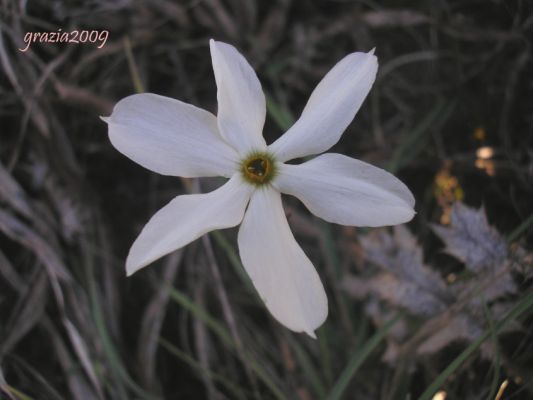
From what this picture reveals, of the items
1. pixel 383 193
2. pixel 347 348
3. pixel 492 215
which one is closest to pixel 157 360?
pixel 347 348

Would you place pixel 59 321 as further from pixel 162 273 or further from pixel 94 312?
pixel 162 273

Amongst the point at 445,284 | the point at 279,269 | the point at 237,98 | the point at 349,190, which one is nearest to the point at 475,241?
the point at 445,284

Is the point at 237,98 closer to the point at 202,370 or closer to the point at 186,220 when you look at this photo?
the point at 186,220

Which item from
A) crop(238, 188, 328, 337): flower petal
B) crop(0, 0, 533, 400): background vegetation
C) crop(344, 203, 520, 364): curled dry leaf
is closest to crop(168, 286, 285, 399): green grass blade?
crop(0, 0, 533, 400): background vegetation

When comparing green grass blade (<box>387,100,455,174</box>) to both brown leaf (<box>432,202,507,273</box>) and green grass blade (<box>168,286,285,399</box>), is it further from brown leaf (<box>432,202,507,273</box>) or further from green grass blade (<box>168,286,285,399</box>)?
green grass blade (<box>168,286,285,399</box>)

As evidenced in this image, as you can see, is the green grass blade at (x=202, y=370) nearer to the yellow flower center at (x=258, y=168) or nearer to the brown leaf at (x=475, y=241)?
the yellow flower center at (x=258, y=168)

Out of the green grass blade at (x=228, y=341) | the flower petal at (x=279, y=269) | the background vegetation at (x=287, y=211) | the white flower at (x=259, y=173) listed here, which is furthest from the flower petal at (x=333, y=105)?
the green grass blade at (x=228, y=341)

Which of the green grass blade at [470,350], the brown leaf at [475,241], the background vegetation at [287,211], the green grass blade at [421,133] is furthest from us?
the green grass blade at [421,133]
